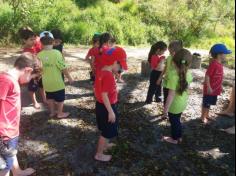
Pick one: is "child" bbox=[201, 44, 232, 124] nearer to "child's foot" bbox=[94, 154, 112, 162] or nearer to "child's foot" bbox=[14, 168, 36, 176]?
"child's foot" bbox=[94, 154, 112, 162]

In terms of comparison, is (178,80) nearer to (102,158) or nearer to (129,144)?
(129,144)

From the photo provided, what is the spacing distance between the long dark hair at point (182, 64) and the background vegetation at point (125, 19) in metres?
8.44

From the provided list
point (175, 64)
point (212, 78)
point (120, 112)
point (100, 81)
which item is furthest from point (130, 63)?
point (100, 81)

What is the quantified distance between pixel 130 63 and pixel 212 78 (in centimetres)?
510

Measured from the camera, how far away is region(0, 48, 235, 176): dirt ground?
464 centimetres

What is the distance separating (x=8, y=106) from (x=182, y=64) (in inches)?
91.8

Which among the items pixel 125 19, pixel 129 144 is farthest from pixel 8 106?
pixel 125 19

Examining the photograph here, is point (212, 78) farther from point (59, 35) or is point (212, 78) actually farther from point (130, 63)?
point (130, 63)

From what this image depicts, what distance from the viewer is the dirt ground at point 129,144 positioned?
4645 mm

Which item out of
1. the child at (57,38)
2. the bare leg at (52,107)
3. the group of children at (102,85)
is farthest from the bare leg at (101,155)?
the child at (57,38)

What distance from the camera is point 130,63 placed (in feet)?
34.7

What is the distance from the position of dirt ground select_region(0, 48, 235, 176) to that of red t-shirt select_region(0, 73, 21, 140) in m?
1.05

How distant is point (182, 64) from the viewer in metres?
4.74

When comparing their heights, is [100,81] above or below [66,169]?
above
